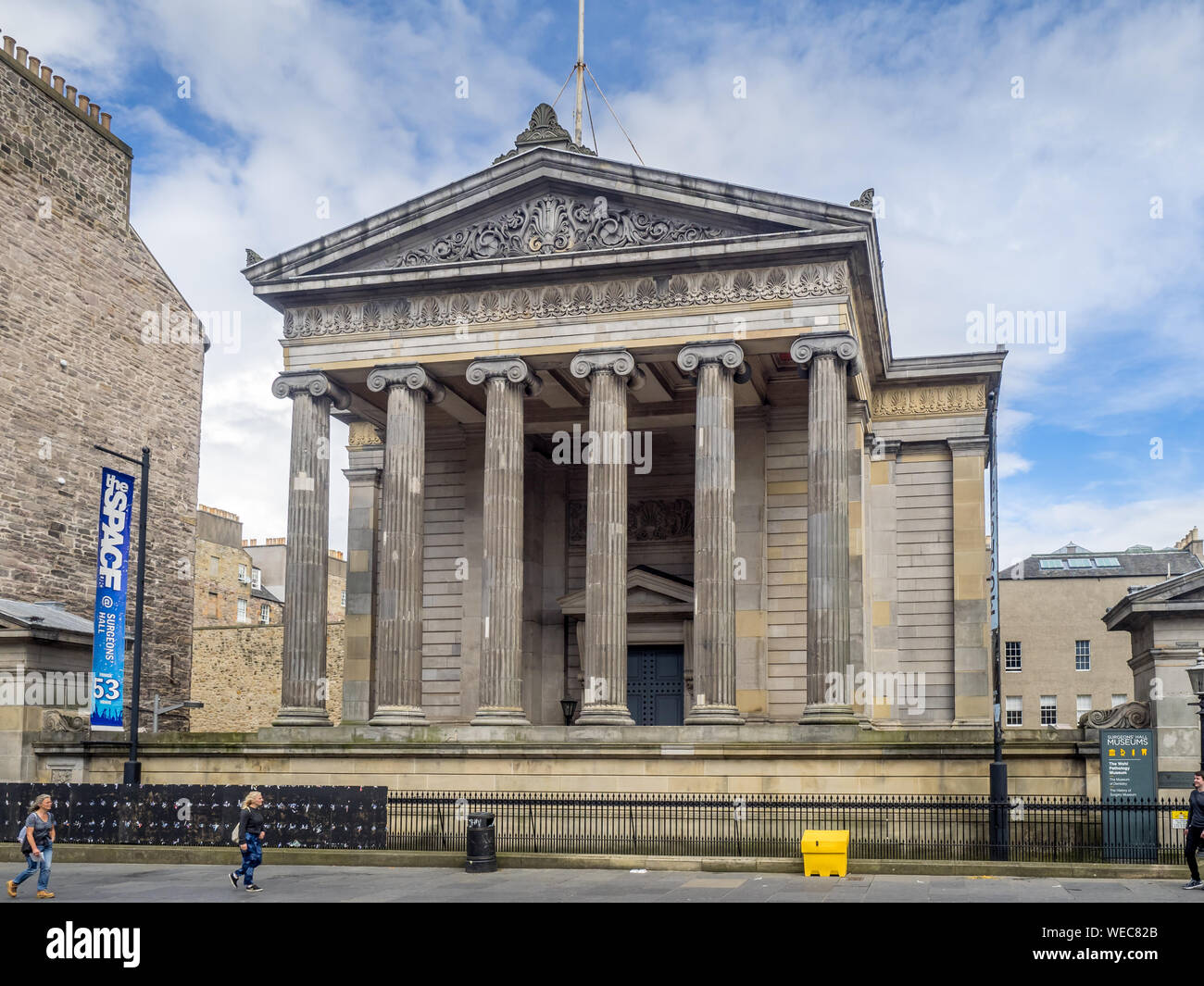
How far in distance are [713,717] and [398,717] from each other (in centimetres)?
742

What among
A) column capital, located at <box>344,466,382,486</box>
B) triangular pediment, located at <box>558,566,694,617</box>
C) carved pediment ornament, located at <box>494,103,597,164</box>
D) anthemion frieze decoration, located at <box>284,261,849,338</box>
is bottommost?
triangular pediment, located at <box>558,566,694,617</box>

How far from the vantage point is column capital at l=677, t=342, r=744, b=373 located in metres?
31.6

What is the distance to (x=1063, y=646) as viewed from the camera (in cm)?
6450

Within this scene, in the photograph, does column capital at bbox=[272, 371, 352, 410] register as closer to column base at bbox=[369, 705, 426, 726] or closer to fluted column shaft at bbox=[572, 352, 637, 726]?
fluted column shaft at bbox=[572, 352, 637, 726]

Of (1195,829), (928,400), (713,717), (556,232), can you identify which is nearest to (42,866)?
(713,717)

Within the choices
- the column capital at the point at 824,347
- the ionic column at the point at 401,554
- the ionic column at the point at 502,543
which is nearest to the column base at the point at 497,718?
the ionic column at the point at 502,543

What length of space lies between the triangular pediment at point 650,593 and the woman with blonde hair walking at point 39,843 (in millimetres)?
19704

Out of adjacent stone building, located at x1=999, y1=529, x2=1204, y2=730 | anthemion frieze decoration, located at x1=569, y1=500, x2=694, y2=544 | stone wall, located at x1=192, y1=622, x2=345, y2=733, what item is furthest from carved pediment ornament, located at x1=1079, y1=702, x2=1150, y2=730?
adjacent stone building, located at x1=999, y1=529, x2=1204, y2=730

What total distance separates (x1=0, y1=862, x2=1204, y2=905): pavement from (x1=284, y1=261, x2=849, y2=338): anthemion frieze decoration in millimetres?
14210

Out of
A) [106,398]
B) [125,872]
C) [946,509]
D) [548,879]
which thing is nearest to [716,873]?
[548,879]

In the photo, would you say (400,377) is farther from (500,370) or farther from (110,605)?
(110,605)

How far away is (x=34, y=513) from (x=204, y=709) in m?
17.8

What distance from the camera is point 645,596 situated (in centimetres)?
3831

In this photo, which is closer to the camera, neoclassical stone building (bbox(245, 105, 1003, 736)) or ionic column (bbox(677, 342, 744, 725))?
ionic column (bbox(677, 342, 744, 725))
